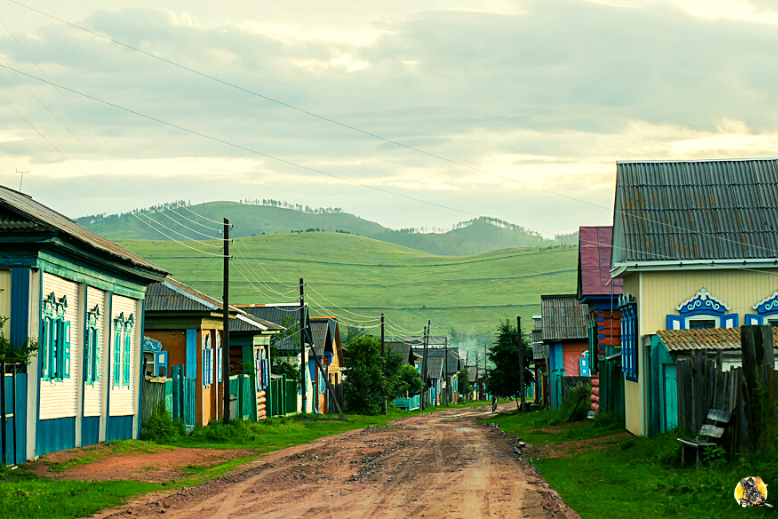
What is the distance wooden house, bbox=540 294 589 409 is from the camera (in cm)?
4625

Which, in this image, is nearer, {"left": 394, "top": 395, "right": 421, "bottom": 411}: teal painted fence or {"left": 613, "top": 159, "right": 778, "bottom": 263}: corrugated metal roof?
{"left": 613, "top": 159, "right": 778, "bottom": 263}: corrugated metal roof

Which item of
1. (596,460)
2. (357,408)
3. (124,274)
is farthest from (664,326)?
(357,408)

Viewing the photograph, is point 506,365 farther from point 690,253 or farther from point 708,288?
point 690,253

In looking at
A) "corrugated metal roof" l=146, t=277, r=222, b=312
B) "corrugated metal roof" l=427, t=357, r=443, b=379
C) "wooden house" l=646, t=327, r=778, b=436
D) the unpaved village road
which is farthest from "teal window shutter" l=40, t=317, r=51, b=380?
"corrugated metal roof" l=427, t=357, r=443, b=379

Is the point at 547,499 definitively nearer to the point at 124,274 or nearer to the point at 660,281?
the point at 660,281

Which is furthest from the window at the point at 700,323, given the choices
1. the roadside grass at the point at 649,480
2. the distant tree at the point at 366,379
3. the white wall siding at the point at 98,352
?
the distant tree at the point at 366,379

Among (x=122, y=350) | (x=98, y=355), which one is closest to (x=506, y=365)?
(x=122, y=350)

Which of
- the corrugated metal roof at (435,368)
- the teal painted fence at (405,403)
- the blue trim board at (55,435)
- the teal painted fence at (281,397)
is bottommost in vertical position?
the teal painted fence at (405,403)

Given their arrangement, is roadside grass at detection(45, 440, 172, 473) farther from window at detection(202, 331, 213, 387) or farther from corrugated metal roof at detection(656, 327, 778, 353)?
corrugated metal roof at detection(656, 327, 778, 353)

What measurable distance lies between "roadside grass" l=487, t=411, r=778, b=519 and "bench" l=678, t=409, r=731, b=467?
0.73ft

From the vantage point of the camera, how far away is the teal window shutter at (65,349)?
19625 mm

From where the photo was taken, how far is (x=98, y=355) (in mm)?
22359

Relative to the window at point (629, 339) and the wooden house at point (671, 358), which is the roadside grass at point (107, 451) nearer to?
A: the wooden house at point (671, 358)

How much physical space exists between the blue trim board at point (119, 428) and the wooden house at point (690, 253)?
506 inches
